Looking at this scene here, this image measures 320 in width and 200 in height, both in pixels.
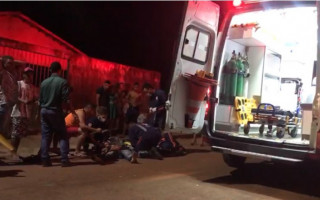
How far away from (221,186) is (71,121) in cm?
320

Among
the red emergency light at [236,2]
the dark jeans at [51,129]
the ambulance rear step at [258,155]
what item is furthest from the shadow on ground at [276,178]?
the red emergency light at [236,2]

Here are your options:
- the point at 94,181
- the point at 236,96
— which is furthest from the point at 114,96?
the point at 94,181

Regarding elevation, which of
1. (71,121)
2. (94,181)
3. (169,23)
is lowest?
(94,181)

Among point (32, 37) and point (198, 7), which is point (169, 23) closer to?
point (32, 37)

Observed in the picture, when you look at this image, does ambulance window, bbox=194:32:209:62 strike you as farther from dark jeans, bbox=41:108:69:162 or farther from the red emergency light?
dark jeans, bbox=41:108:69:162

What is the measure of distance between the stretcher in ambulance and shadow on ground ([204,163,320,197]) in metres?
0.39

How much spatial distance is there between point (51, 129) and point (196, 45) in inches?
119

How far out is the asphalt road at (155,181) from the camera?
16.9ft

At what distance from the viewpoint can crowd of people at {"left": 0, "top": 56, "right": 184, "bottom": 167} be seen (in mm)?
6531

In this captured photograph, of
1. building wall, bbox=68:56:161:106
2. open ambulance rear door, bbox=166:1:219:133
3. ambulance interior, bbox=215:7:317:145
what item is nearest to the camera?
open ambulance rear door, bbox=166:1:219:133

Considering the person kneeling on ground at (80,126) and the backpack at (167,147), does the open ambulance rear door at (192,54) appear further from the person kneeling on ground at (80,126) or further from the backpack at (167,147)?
the person kneeling on ground at (80,126)

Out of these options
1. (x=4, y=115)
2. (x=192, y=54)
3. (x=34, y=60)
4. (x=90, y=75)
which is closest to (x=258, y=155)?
(x=192, y=54)

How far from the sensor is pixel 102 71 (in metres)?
11.7

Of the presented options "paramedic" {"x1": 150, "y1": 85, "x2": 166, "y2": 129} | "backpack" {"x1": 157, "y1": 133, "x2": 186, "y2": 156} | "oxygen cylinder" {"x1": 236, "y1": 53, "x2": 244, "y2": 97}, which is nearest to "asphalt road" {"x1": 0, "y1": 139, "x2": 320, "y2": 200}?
"backpack" {"x1": 157, "y1": 133, "x2": 186, "y2": 156}
